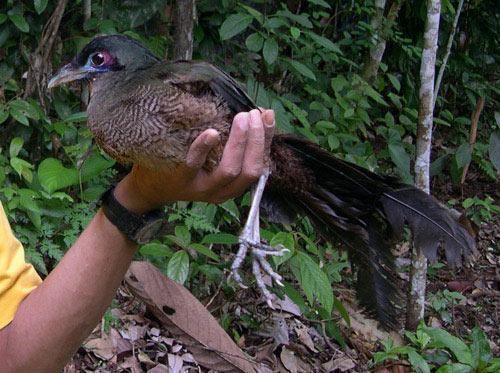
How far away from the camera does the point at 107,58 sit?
2152 mm

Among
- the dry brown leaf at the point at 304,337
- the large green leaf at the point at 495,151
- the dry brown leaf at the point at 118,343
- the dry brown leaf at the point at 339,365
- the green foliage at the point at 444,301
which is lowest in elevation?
the green foliage at the point at 444,301

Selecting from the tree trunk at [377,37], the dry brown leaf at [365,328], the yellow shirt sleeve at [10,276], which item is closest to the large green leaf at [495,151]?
the tree trunk at [377,37]

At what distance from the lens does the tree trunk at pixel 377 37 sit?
18.8 ft

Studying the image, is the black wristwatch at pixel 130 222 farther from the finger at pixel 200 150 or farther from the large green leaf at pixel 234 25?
the large green leaf at pixel 234 25

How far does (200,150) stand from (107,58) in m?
0.52

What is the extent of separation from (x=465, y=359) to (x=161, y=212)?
2075 mm

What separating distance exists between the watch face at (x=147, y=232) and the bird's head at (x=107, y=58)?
0.47 m

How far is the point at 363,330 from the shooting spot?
428 centimetres

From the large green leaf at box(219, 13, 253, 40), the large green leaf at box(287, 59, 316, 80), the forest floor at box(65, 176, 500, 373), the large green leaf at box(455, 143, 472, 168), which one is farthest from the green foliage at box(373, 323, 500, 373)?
the large green leaf at box(455, 143, 472, 168)

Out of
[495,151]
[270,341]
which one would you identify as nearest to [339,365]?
[270,341]

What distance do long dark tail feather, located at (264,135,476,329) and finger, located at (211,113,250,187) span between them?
45 centimetres

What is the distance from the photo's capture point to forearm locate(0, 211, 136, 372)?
1.90m

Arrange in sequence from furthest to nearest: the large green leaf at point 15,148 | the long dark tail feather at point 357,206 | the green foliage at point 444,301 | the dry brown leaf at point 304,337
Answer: the green foliage at point 444,301
the dry brown leaf at point 304,337
the large green leaf at point 15,148
the long dark tail feather at point 357,206

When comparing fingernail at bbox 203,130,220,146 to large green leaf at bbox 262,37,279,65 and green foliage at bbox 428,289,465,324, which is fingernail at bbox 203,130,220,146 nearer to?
large green leaf at bbox 262,37,279,65
